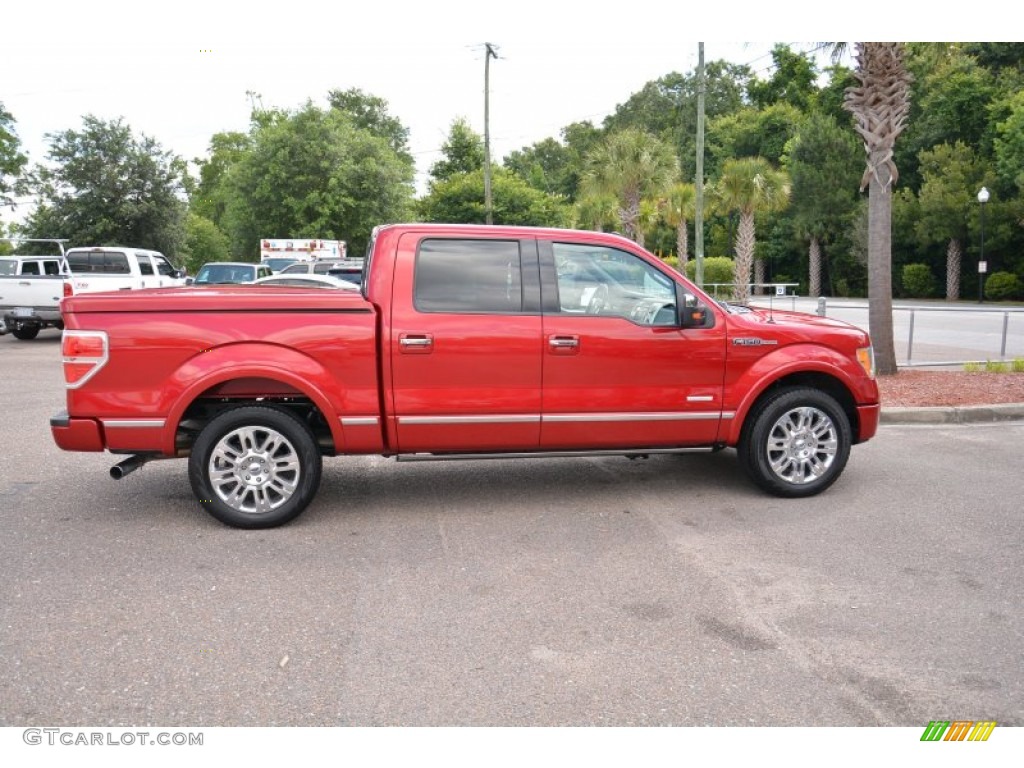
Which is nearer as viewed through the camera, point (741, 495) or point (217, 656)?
point (217, 656)

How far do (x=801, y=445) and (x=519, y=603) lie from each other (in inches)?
114

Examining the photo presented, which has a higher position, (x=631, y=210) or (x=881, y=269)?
(x=631, y=210)

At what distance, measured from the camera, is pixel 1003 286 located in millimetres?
41188

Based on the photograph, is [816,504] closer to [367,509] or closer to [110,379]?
[367,509]

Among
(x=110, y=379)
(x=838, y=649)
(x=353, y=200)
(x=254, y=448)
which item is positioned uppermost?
(x=353, y=200)

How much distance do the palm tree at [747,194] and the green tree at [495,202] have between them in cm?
1143

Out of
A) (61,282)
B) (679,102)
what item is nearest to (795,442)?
(61,282)

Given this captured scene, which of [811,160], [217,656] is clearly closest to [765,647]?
[217,656]

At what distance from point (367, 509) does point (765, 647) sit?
307 centimetres

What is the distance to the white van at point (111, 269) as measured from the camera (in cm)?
1845

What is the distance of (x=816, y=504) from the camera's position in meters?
6.02

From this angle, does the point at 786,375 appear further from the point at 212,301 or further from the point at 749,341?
the point at 212,301

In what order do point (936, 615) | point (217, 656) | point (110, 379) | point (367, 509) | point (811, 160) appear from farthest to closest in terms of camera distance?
point (811, 160) < point (367, 509) < point (110, 379) < point (936, 615) < point (217, 656)
